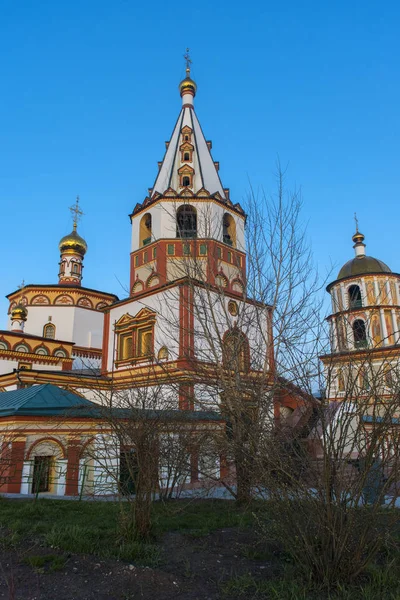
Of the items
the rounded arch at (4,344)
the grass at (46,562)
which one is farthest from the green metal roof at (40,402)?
the rounded arch at (4,344)

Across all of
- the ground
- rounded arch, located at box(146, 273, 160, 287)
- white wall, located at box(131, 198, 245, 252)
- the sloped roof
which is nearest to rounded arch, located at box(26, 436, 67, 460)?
the ground

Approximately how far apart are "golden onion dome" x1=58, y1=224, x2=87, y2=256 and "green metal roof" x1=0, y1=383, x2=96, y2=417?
22.8 m

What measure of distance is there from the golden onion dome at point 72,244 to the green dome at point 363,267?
60.0ft

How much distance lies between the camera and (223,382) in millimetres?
6797

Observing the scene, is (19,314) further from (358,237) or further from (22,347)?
(358,237)

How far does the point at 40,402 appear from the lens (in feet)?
35.2

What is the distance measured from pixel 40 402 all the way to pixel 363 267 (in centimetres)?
2102

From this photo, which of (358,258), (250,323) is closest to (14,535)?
(250,323)

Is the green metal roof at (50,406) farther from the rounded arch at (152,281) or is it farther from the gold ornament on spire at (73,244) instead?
the gold ornament on spire at (73,244)

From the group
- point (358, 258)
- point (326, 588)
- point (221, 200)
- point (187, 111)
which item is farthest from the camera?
point (358, 258)

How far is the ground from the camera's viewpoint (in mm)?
3711

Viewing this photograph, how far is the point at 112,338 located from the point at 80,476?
8995mm

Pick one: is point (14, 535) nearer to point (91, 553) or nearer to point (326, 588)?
point (91, 553)

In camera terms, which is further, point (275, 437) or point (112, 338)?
point (112, 338)
